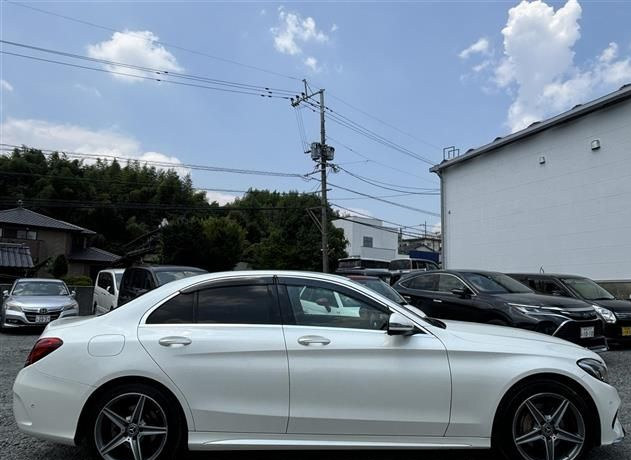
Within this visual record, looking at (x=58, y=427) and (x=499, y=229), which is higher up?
(x=499, y=229)

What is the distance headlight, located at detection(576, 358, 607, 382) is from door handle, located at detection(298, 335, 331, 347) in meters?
1.92

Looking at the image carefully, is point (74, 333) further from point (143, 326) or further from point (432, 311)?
point (432, 311)

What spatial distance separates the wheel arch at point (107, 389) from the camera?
11.1 feet

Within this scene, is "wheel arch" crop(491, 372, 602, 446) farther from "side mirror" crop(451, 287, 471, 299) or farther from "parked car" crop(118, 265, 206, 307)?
"parked car" crop(118, 265, 206, 307)

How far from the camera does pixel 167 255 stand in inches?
1619

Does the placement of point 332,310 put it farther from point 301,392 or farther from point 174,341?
point 174,341

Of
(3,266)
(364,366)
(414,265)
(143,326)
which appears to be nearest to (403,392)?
(364,366)

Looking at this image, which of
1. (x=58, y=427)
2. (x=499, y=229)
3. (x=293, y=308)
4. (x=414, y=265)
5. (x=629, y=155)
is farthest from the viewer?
(x=414, y=265)

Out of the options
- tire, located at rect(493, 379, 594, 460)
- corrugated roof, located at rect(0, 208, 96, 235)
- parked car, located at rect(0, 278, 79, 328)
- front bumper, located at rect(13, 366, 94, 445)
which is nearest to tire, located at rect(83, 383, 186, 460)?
front bumper, located at rect(13, 366, 94, 445)

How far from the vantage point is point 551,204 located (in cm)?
1752

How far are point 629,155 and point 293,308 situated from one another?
50.1 ft

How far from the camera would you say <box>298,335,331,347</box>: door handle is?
11.4 ft

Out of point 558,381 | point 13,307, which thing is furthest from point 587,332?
point 13,307

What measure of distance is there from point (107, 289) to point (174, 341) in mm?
11014
